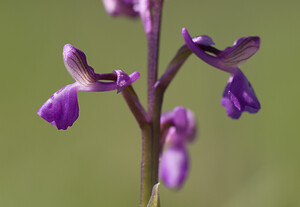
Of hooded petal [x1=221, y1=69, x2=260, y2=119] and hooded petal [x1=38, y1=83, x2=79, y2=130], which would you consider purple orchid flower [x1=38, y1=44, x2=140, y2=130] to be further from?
hooded petal [x1=221, y1=69, x2=260, y2=119]

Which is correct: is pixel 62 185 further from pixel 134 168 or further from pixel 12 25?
pixel 12 25

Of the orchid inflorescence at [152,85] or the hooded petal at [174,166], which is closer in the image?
the orchid inflorescence at [152,85]

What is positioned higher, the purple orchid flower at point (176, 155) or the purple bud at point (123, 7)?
the purple bud at point (123, 7)

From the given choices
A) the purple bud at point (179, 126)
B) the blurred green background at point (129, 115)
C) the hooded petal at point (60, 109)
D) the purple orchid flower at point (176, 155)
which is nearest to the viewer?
the hooded petal at point (60, 109)

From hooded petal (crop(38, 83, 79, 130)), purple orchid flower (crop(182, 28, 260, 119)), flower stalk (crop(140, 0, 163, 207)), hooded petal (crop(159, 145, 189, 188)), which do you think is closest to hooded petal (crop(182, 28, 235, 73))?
purple orchid flower (crop(182, 28, 260, 119))

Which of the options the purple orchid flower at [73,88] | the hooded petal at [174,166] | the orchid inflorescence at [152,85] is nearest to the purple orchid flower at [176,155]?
the hooded petal at [174,166]

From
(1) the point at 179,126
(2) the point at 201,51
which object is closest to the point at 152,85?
(2) the point at 201,51

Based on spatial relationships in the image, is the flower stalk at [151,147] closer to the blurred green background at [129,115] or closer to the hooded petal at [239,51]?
the hooded petal at [239,51]
